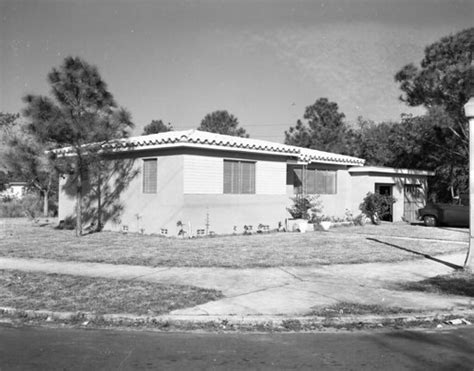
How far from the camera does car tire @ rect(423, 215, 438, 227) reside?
22516 millimetres

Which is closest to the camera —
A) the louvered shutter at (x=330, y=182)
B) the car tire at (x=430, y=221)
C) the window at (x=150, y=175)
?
the window at (x=150, y=175)

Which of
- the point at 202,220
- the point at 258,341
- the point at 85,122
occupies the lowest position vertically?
the point at 258,341

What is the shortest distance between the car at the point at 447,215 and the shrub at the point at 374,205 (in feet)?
6.45

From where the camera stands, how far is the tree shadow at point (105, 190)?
18109 mm

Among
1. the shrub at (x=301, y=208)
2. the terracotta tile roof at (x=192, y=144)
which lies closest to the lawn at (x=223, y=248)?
the shrub at (x=301, y=208)

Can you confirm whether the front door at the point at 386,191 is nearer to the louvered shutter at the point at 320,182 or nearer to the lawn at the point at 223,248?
the louvered shutter at the point at 320,182

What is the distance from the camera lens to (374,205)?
2255 cm

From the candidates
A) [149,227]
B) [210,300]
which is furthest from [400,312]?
[149,227]

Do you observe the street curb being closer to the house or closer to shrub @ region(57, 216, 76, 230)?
the house

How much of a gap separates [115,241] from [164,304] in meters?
8.26

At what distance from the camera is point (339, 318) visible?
20.7ft

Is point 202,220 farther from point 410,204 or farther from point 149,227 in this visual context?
point 410,204

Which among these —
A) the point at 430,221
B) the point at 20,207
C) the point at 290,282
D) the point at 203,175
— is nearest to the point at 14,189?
the point at 20,207

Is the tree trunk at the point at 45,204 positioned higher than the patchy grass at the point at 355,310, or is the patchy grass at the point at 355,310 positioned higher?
the tree trunk at the point at 45,204
